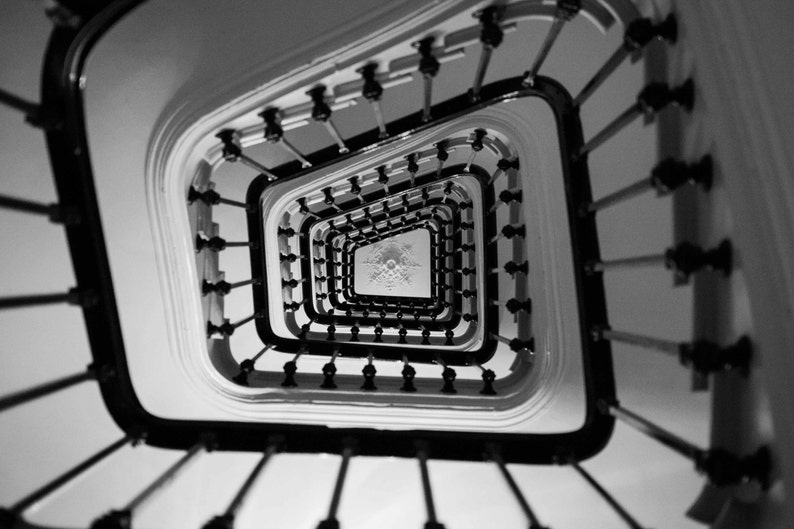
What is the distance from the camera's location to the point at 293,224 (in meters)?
4.10

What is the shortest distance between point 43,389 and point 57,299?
0.86 ft

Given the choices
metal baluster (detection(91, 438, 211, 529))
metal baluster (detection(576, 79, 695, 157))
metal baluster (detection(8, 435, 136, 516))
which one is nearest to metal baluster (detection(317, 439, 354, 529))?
metal baluster (detection(91, 438, 211, 529))

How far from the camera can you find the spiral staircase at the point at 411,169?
1.12 m

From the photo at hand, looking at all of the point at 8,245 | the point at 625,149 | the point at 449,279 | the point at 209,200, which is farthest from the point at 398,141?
the point at 449,279

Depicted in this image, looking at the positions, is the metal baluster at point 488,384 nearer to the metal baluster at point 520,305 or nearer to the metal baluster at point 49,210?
the metal baluster at point 520,305

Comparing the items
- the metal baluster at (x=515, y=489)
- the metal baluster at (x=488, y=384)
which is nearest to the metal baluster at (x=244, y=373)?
the metal baluster at (x=488, y=384)

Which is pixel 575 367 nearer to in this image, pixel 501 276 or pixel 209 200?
pixel 501 276

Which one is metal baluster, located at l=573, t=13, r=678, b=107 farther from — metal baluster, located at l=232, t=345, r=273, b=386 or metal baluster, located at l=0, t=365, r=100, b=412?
metal baluster, located at l=232, t=345, r=273, b=386

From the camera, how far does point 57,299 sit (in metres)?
1.36

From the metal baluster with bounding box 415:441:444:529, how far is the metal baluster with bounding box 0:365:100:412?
107 centimetres

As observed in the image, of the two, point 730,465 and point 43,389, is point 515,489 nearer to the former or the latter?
point 730,465

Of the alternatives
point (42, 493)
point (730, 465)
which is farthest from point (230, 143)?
point (730, 465)

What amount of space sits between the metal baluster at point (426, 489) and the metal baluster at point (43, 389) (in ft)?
3.49

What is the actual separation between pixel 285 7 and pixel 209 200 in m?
0.97
